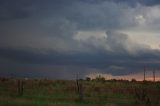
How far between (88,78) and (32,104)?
61.2m

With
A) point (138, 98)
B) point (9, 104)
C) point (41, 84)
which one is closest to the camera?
point (9, 104)

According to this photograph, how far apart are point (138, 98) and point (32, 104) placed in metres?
15.4

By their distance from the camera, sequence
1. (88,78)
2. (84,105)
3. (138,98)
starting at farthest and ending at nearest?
(88,78), (138,98), (84,105)

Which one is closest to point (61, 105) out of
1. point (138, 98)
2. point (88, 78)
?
point (138, 98)

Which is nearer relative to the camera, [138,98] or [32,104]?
[32,104]

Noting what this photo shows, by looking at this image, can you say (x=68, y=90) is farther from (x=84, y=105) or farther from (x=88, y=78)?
(x=88, y=78)

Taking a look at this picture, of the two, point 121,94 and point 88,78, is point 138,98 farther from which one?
point 88,78

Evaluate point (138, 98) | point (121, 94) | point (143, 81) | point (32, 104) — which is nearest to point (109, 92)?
point (121, 94)

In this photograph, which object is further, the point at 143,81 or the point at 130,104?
the point at 143,81

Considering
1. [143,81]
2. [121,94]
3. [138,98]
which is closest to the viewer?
[138,98]

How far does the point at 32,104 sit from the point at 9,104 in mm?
3010

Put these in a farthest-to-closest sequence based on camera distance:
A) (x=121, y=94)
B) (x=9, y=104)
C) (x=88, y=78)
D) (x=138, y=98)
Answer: (x=88, y=78) < (x=121, y=94) < (x=138, y=98) < (x=9, y=104)

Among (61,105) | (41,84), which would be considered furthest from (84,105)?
(41,84)

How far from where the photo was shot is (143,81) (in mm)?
94812
